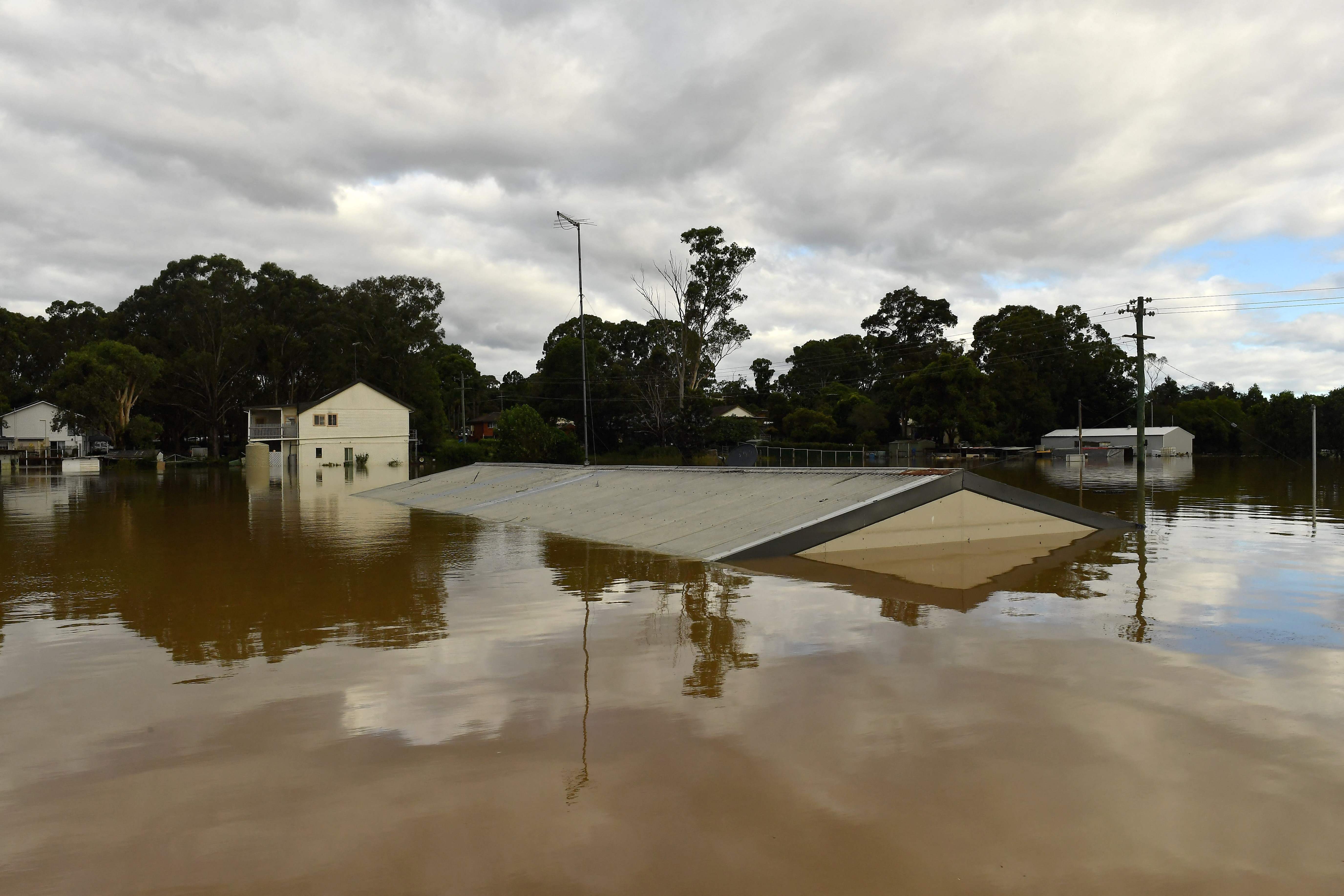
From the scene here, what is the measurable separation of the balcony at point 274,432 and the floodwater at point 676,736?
52399 mm

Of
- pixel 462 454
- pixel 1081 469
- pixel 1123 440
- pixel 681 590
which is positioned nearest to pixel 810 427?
pixel 1081 469

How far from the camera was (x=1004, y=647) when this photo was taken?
311 inches

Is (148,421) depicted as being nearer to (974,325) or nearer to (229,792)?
(229,792)

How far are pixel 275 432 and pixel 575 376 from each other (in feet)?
75.0

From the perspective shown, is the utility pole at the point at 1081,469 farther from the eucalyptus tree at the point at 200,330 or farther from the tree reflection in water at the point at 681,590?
the eucalyptus tree at the point at 200,330

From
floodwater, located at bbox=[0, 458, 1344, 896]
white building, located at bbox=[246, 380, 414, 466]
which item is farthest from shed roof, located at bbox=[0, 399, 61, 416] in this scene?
floodwater, located at bbox=[0, 458, 1344, 896]

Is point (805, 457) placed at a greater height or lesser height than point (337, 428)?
lesser

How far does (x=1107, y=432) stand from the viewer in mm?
79000

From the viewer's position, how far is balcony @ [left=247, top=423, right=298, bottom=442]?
198 ft

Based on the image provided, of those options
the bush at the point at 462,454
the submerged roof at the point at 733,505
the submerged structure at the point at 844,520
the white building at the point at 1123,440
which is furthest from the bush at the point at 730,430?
the white building at the point at 1123,440

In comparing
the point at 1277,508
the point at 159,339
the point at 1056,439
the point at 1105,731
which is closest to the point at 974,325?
the point at 1056,439

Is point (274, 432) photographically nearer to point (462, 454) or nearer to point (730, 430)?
point (462, 454)

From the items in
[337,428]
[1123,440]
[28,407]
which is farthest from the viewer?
[1123,440]

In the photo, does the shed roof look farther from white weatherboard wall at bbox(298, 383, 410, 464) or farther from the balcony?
white weatherboard wall at bbox(298, 383, 410, 464)
